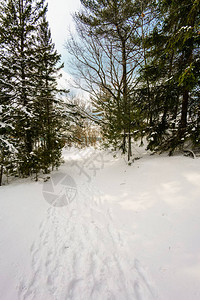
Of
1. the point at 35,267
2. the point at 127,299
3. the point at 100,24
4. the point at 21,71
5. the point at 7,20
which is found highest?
the point at 100,24

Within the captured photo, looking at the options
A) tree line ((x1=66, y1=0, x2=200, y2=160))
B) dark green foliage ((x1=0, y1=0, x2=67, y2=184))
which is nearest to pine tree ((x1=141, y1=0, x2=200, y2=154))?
tree line ((x1=66, y1=0, x2=200, y2=160))

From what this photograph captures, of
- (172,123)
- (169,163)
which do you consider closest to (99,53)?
(172,123)

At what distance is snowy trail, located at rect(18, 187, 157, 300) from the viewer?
149 cm

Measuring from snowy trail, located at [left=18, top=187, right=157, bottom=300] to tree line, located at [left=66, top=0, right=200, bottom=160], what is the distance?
4.28 m

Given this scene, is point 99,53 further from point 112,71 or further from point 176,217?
point 176,217

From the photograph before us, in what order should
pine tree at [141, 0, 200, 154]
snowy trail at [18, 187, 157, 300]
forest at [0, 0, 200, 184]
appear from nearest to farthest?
snowy trail at [18, 187, 157, 300]
pine tree at [141, 0, 200, 154]
forest at [0, 0, 200, 184]

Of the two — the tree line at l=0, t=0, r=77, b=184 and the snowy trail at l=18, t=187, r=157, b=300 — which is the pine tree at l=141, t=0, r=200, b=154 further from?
the tree line at l=0, t=0, r=77, b=184

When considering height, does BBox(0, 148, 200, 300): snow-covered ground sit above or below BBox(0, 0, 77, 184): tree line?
below

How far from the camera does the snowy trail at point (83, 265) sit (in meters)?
1.49

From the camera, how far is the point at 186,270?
4.99ft

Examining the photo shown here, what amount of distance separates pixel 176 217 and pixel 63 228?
253 cm

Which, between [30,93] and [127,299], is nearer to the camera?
[127,299]

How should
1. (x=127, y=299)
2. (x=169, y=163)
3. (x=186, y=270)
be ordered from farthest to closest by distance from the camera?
1. (x=169, y=163)
2. (x=186, y=270)
3. (x=127, y=299)

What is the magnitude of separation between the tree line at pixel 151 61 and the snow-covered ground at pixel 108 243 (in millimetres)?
2220
